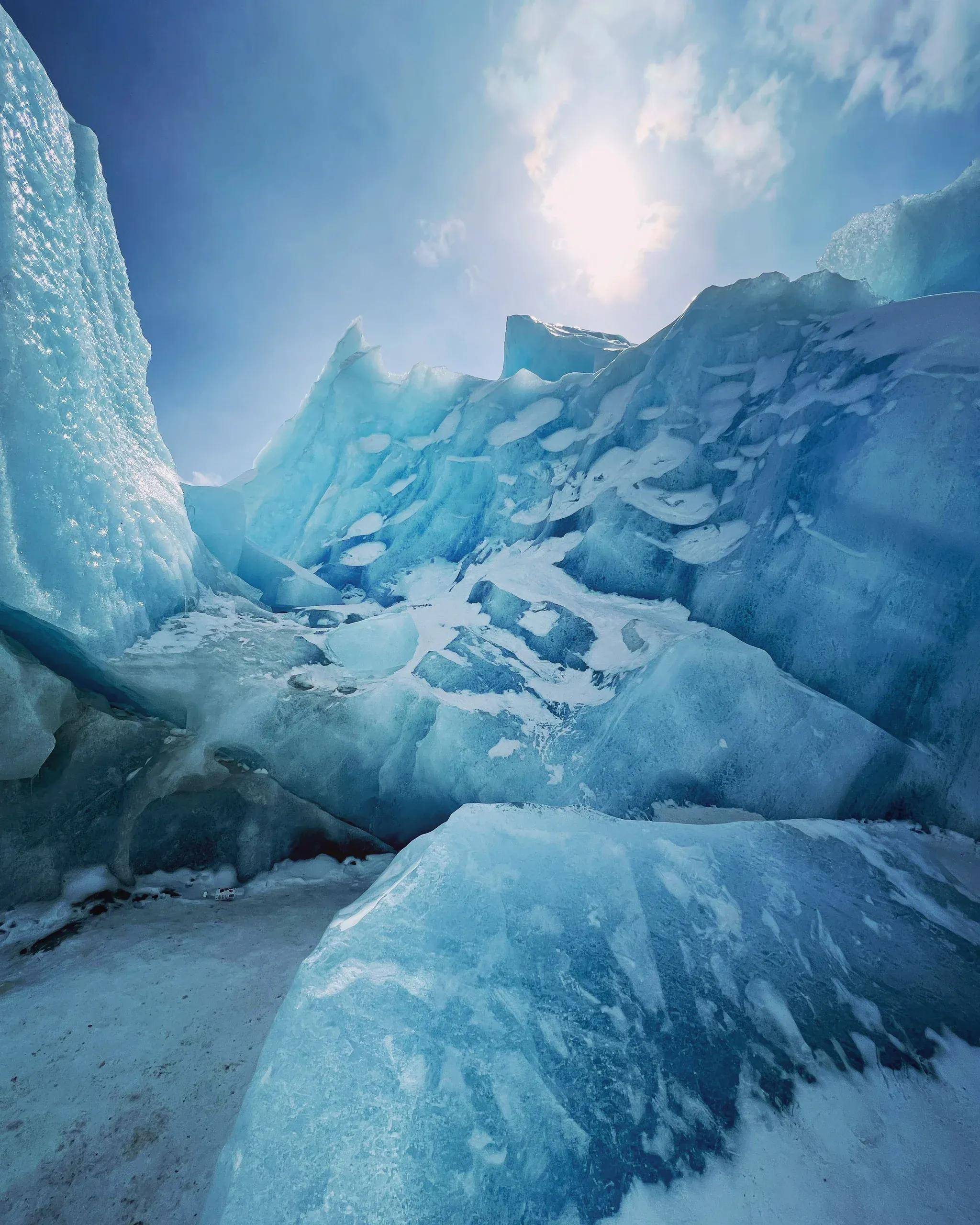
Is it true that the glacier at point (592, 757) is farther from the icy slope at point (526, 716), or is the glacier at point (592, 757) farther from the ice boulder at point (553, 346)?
the ice boulder at point (553, 346)

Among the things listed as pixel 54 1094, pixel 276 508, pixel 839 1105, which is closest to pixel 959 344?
pixel 839 1105

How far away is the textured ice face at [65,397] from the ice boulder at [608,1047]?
408 centimetres

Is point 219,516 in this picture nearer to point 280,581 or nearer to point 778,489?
point 280,581

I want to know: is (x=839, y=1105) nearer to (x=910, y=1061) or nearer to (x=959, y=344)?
(x=910, y=1061)

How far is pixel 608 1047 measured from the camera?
226cm

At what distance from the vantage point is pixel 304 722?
5398 mm

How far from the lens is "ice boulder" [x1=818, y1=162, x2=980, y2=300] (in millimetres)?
8875

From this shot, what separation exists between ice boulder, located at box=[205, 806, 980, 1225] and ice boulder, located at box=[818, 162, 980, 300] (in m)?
11.5

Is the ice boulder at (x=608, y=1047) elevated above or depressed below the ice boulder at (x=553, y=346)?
below

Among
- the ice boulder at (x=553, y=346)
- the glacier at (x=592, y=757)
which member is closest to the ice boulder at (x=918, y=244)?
the glacier at (x=592, y=757)

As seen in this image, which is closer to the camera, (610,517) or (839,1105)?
(839,1105)

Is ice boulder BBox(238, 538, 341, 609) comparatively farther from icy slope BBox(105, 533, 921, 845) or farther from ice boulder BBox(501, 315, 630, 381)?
ice boulder BBox(501, 315, 630, 381)

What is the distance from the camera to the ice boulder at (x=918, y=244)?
29.1 ft

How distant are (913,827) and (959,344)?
208 inches
